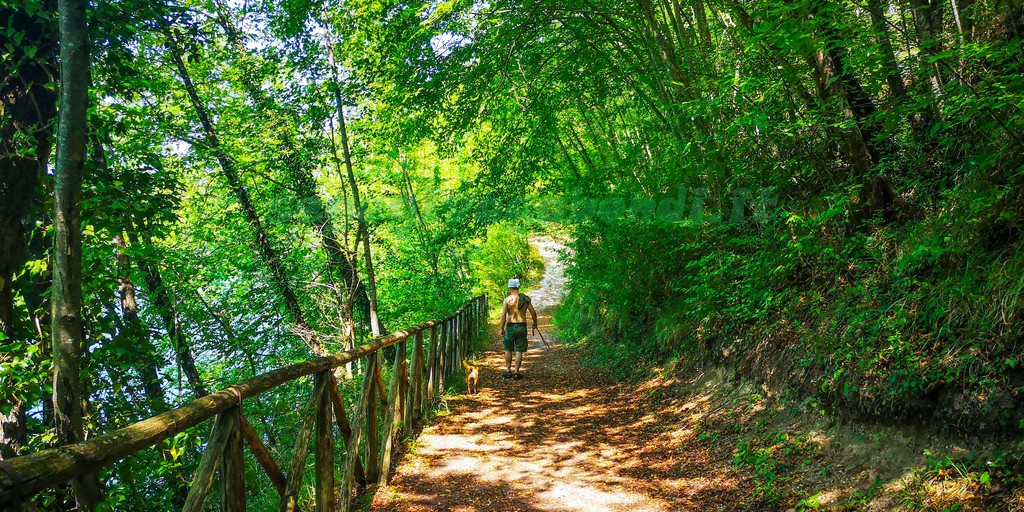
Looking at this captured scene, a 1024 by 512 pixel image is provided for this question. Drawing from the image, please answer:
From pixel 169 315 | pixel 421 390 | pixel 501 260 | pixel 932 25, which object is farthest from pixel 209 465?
pixel 501 260

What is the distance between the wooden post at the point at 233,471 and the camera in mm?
2365

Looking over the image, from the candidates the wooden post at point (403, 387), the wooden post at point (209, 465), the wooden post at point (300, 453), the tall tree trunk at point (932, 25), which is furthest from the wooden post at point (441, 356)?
the tall tree trunk at point (932, 25)

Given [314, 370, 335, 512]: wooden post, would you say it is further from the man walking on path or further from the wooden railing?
the man walking on path

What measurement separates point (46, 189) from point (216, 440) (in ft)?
6.88

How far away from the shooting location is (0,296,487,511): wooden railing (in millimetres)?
1445

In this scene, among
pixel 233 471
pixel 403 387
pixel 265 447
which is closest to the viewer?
pixel 233 471

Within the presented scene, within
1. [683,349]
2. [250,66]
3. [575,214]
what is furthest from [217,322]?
[683,349]

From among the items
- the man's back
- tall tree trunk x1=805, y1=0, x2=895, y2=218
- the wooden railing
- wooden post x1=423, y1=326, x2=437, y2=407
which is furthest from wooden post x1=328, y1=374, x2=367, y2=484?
the man's back

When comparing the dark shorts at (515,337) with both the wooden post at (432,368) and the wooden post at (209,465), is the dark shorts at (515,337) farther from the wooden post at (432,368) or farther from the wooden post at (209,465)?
the wooden post at (209,465)

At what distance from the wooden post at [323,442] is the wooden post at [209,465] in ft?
3.47

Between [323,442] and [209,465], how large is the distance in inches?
51.0

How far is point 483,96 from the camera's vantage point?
8992 millimetres

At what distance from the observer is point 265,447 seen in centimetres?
276

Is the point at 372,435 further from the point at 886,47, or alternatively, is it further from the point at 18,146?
the point at 886,47
